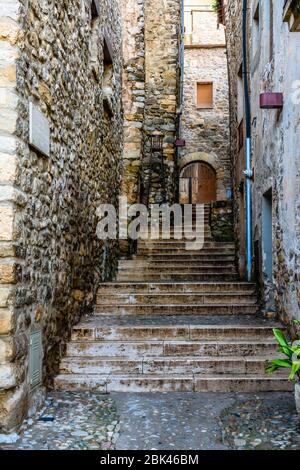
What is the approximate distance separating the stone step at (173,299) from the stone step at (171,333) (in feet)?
4.07

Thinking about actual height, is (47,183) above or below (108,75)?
below

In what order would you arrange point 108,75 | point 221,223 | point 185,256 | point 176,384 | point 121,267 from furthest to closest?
1. point 221,223
2. point 185,256
3. point 121,267
4. point 108,75
5. point 176,384

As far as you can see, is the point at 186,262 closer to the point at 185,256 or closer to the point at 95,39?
the point at 185,256

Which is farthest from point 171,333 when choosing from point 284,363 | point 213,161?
point 213,161

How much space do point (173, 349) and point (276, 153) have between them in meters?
2.33

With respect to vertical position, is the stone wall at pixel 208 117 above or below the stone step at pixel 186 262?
above

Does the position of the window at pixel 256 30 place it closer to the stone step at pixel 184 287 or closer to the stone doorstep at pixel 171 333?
the stone step at pixel 184 287

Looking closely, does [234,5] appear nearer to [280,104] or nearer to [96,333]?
[280,104]

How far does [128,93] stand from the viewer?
9.73 m

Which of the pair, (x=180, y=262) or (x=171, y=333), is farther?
(x=180, y=262)

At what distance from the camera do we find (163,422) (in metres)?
3.56

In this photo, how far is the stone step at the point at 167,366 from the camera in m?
4.53

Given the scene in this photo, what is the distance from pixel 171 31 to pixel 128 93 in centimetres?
416

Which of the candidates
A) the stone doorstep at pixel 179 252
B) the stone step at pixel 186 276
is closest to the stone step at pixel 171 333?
the stone step at pixel 186 276
